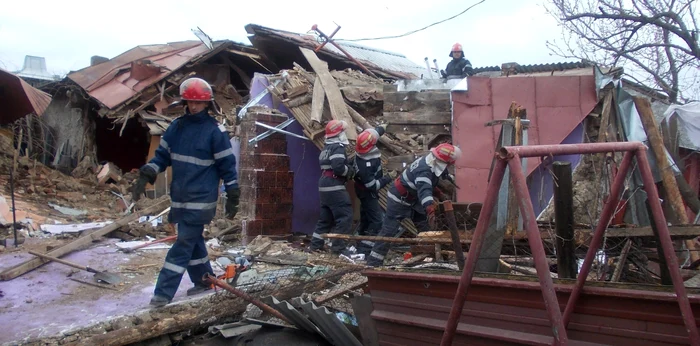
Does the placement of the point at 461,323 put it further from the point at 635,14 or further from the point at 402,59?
the point at 402,59

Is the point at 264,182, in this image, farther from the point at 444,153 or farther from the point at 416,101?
the point at 444,153

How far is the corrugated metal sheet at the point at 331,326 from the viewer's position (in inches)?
159

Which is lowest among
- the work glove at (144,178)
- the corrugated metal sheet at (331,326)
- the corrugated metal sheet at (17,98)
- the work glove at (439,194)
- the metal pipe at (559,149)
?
the corrugated metal sheet at (331,326)

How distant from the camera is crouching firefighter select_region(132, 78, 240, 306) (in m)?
4.64

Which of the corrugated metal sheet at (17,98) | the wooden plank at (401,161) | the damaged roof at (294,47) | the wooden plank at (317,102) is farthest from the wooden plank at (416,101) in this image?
the corrugated metal sheet at (17,98)

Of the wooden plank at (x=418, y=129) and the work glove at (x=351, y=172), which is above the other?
the wooden plank at (x=418, y=129)

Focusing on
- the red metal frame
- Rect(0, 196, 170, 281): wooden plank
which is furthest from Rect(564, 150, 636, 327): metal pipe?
Rect(0, 196, 170, 281): wooden plank

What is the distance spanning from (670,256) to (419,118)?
608cm

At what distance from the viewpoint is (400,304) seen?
332 centimetres

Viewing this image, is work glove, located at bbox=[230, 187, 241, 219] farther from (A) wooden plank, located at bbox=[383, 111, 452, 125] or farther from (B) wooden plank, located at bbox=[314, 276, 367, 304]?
(A) wooden plank, located at bbox=[383, 111, 452, 125]

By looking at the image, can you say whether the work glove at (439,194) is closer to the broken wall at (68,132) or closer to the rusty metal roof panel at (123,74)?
the rusty metal roof panel at (123,74)

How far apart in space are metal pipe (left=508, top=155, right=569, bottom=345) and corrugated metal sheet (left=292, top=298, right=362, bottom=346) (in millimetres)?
2022

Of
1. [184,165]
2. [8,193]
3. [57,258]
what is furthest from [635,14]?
[8,193]

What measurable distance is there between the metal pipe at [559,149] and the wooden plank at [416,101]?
5.72 meters
